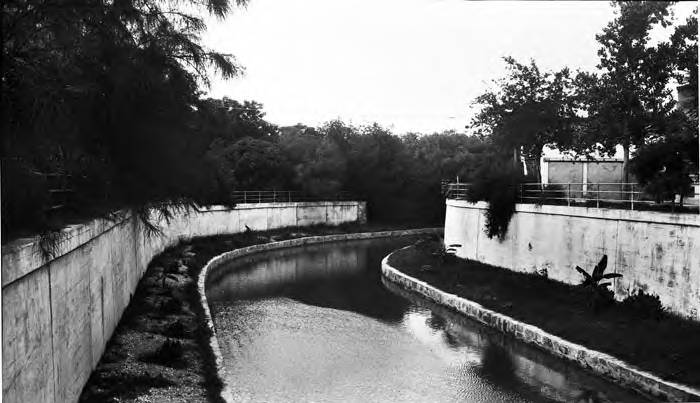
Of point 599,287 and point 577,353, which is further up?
point 599,287

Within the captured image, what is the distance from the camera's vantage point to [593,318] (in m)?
14.4

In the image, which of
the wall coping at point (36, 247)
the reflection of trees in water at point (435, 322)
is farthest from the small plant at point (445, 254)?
the wall coping at point (36, 247)

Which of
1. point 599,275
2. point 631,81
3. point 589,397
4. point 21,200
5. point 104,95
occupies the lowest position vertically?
point 589,397

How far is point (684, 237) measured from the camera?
13.5 m

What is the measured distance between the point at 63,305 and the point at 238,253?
81.4 ft

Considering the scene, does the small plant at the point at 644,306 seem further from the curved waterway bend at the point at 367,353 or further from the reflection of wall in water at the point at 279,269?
the reflection of wall in water at the point at 279,269

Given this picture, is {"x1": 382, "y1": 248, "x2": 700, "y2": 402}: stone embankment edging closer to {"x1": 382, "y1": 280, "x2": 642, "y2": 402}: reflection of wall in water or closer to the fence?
{"x1": 382, "y1": 280, "x2": 642, "y2": 402}: reflection of wall in water

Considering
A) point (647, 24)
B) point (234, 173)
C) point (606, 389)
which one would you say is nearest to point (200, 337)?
point (606, 389)

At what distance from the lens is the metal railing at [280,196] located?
40.8 metres

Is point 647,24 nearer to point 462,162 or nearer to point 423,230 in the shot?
point 423,230

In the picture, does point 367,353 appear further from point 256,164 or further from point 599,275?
point 256,164

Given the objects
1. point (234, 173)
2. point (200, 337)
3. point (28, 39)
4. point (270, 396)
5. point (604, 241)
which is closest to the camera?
point (28, 39)

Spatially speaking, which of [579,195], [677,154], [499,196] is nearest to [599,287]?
[677,154]

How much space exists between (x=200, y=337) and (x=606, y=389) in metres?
8.07
